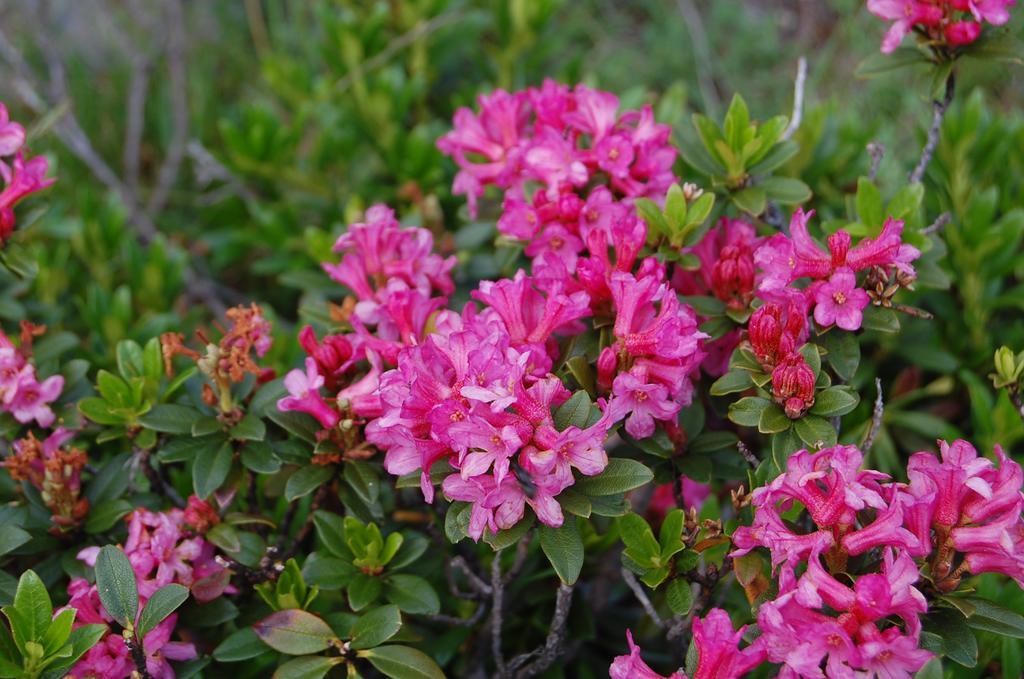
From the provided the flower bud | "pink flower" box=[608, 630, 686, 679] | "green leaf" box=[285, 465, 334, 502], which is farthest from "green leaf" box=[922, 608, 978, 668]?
"green leaf" box=[285, 465, 334, 502]

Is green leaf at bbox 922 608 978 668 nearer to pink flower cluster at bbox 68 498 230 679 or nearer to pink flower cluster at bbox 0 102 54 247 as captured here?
pink flower cluster at bbox 68 498 230 679

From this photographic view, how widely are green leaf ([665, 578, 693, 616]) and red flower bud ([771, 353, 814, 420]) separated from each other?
34 centimetres

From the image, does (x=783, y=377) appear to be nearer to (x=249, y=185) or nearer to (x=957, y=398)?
(x=957, y=398)

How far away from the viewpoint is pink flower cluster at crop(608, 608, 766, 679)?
131 cm

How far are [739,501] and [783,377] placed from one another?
24cm

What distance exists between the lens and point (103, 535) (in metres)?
1.85

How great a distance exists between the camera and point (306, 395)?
1.64 m

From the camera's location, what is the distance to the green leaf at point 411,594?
1670 mm

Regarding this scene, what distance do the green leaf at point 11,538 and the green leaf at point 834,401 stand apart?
54.0 inches

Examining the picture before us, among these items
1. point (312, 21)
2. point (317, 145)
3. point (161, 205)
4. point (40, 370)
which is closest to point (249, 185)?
point (317, 145)

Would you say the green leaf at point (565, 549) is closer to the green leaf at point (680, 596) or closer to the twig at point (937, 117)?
the green leaf at point (680, 596)

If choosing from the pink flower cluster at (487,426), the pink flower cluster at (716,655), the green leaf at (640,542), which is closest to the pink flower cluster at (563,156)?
the pink flower cluster at (487,426)

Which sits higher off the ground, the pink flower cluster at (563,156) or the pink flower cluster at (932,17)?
the pink flower cluster at (932,17)

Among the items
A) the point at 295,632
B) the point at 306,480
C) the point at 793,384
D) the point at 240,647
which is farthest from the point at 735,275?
the point at 240,647
